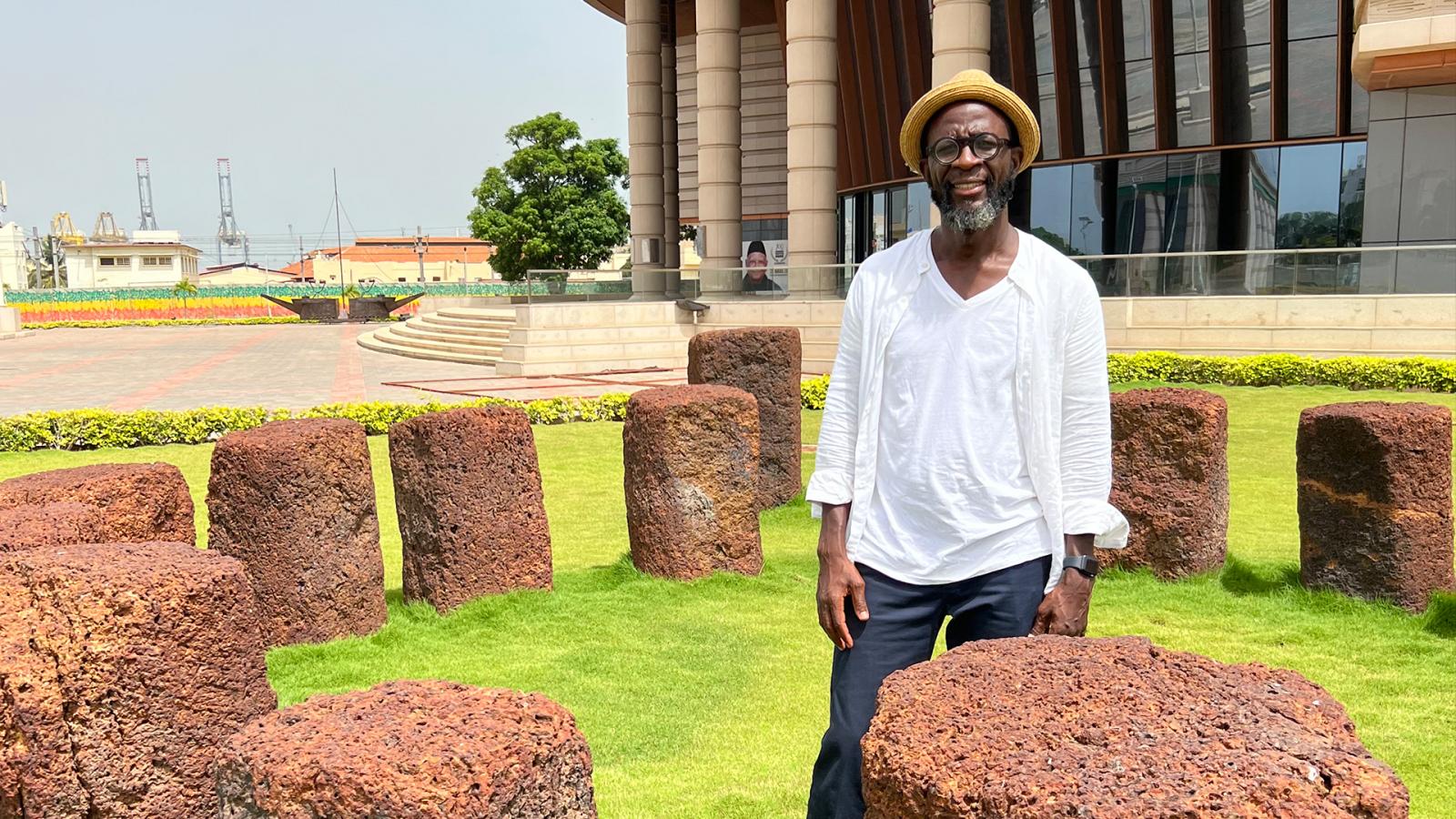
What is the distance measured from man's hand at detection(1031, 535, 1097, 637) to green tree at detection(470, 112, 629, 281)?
143ft

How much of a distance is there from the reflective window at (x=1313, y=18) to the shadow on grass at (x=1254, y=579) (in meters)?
21.6

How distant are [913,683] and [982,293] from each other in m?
1.17

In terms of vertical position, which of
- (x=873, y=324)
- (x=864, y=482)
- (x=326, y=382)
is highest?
(x=873, y=324)

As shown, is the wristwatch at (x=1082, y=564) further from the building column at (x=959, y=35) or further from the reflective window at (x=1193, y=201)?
the reflective window at (x=1193, y=201)

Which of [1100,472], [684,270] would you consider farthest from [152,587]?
[684,270]

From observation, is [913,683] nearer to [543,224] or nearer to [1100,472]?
[1100,472]

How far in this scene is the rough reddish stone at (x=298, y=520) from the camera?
5.77m

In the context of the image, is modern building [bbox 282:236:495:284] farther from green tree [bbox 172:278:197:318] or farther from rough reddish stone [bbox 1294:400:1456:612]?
rough reddish stone [bbox 1294:400:1456:612]

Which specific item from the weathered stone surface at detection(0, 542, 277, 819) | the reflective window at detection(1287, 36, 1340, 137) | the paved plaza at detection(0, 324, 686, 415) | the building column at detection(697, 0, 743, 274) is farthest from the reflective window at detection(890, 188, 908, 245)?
the weathered stone surface at detection(0, 542, 277, 819)

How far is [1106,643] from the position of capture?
245 centimetres

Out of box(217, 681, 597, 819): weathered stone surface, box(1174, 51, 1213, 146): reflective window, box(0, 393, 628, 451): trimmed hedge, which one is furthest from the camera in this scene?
box(1174, 51, 1213, 146): reflective window

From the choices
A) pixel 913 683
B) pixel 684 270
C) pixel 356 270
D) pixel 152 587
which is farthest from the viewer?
pixel 356 270

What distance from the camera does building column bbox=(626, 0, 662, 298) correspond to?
102 ft

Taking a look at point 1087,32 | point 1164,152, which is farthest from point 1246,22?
point 1087,32
